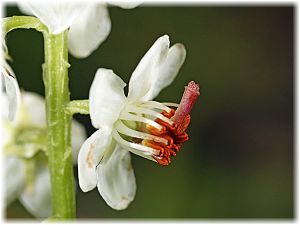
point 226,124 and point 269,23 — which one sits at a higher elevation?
point 269,23

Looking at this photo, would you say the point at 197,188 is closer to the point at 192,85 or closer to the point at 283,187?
the point at 283,187

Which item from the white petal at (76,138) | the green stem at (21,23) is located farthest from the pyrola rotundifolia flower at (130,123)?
the white petal at (76,138)

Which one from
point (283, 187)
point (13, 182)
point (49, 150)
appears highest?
point (49, 150)

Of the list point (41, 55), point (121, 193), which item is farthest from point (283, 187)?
point (121, 193)

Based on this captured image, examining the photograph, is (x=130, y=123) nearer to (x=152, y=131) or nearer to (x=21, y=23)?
(x=152, y=131)

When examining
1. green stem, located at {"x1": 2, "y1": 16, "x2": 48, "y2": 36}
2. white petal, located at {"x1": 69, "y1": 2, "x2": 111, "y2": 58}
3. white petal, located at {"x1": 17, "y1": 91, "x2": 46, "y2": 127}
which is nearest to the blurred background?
white petal, located at {"x1": 17, "y1": 91, "x2": 46, "y2": 127}

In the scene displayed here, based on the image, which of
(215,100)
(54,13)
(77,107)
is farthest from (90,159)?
(215,100)
